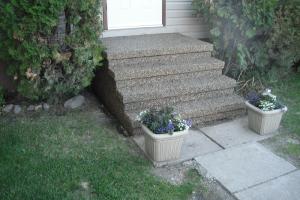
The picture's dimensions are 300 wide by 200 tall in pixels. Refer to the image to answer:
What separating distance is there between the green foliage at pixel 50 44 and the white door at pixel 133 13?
1.05 meters

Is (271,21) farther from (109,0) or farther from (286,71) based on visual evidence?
(109,0)

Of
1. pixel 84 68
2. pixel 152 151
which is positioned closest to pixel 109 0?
pixel 84 68

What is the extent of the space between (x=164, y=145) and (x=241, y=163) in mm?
767

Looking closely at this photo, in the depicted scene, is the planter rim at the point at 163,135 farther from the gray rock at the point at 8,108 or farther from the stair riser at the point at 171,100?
the gray rock at the point at 8,108

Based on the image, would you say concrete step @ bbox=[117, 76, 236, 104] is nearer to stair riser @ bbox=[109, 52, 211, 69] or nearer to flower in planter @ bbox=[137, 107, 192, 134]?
stair riser @ bbox=[109, 52, 211, 69]

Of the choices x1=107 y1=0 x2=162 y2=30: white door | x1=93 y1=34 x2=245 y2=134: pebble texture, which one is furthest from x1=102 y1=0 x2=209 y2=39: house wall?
x1=93 y1=34 x2=245 y2=134: pebble texture

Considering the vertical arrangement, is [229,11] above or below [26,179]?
above

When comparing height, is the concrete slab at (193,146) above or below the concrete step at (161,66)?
below

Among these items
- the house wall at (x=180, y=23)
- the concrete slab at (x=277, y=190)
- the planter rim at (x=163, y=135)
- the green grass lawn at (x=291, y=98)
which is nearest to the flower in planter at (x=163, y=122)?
the planter rim at (x=163, y=135)

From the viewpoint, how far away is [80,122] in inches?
159

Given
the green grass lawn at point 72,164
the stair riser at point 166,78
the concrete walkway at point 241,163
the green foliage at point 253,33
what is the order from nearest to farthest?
the green grass lawn at point 72,164 → the concrete walkway at point 241,163 → the stair riser at point 166,78 → the green foliage at point 253,33

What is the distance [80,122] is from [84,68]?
2.02 ft

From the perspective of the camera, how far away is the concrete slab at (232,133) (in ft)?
12.3

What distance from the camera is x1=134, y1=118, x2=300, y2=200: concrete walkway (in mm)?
2971
